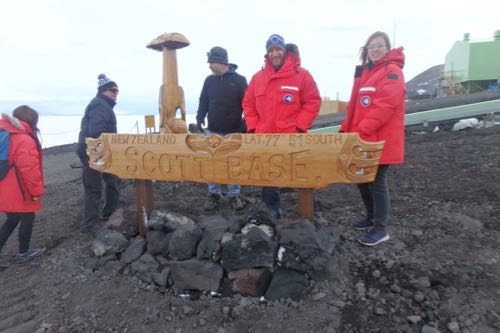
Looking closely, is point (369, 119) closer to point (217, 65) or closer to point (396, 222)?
point (396, 222)

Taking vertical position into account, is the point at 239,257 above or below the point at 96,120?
below

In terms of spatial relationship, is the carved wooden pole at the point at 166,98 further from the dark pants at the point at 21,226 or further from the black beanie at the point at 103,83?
the dark pants at the point at 21,226

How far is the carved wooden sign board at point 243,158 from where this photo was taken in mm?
2980

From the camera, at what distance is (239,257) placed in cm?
305

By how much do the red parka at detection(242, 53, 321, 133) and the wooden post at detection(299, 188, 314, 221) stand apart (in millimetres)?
726

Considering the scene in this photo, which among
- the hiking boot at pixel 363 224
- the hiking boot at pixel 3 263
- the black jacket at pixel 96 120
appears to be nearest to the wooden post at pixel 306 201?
the hiking boot at pixel 363 224

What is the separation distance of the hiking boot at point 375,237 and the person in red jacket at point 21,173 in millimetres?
3568

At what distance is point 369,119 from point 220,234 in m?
1.74

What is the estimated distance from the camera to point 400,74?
3.19m

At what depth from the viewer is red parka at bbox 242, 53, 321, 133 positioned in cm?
356

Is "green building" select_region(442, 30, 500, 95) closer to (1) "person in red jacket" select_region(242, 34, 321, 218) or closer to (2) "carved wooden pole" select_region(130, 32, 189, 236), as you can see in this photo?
(1) "person in red jacket" select_region(242, 34, 321, 218)

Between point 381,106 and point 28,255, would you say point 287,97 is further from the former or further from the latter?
point 28,255

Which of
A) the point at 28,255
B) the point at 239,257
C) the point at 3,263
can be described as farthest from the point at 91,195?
the point at 239,257

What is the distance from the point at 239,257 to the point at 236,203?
1721mm
